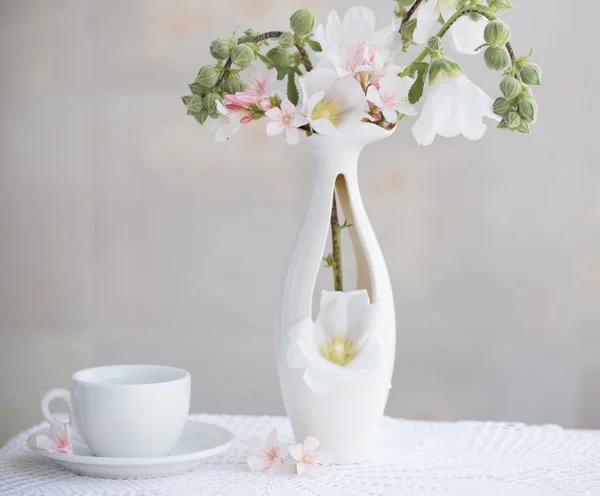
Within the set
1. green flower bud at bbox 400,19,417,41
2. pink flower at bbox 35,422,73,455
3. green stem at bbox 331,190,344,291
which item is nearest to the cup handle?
pink flower at bbox 35,422,73,455

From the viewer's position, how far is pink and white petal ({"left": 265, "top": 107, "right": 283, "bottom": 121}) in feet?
2.67

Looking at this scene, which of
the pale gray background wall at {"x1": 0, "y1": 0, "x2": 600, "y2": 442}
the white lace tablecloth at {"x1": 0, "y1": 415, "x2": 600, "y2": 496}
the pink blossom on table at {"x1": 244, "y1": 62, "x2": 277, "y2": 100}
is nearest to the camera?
the white lace tablecloth at {"x1": 0, "y1": 415, "x2": 600, "y2": 496}

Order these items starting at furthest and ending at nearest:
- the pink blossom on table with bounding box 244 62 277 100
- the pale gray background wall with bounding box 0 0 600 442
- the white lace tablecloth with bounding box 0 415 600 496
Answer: the pale gray background wall with bounding box 0 0 600 442
the pink blossom on table with bounding box 244 62 277 100
the white lace tablecloth with bounding box 0 415 600 496

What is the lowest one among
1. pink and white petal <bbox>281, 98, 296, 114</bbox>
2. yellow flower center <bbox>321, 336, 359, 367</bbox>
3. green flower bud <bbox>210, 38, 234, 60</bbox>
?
yellow flower center <bbox>321, 336, 359, 367</bbox>

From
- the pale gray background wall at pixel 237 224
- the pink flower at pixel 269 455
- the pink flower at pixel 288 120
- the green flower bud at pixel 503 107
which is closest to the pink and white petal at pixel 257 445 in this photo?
the pink flower at pixel 269 455

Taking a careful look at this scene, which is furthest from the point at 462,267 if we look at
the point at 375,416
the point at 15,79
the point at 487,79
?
the point at 15,79

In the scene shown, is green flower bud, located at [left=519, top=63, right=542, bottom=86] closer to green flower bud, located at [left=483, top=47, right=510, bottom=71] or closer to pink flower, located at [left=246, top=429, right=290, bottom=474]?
green flower bud, located at [left=483, top=47, right=510, bottom=71]

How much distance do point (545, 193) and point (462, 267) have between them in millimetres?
216

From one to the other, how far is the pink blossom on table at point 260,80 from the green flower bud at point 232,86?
0.01m

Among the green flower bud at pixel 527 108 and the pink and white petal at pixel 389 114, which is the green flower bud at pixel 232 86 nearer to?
the pink and white petal at pixel 389 114

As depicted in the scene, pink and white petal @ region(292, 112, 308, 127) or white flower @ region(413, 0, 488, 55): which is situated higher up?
white flower @ region(413, 0, 488, 55)

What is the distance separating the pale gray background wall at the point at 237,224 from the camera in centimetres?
160

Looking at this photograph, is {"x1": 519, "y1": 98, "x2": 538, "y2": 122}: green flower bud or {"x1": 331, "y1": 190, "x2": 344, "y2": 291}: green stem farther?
{"x1": 331, "y1": 190, "x2": 344, "y2": 291}: green stem

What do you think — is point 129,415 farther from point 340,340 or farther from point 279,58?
point 279,58
